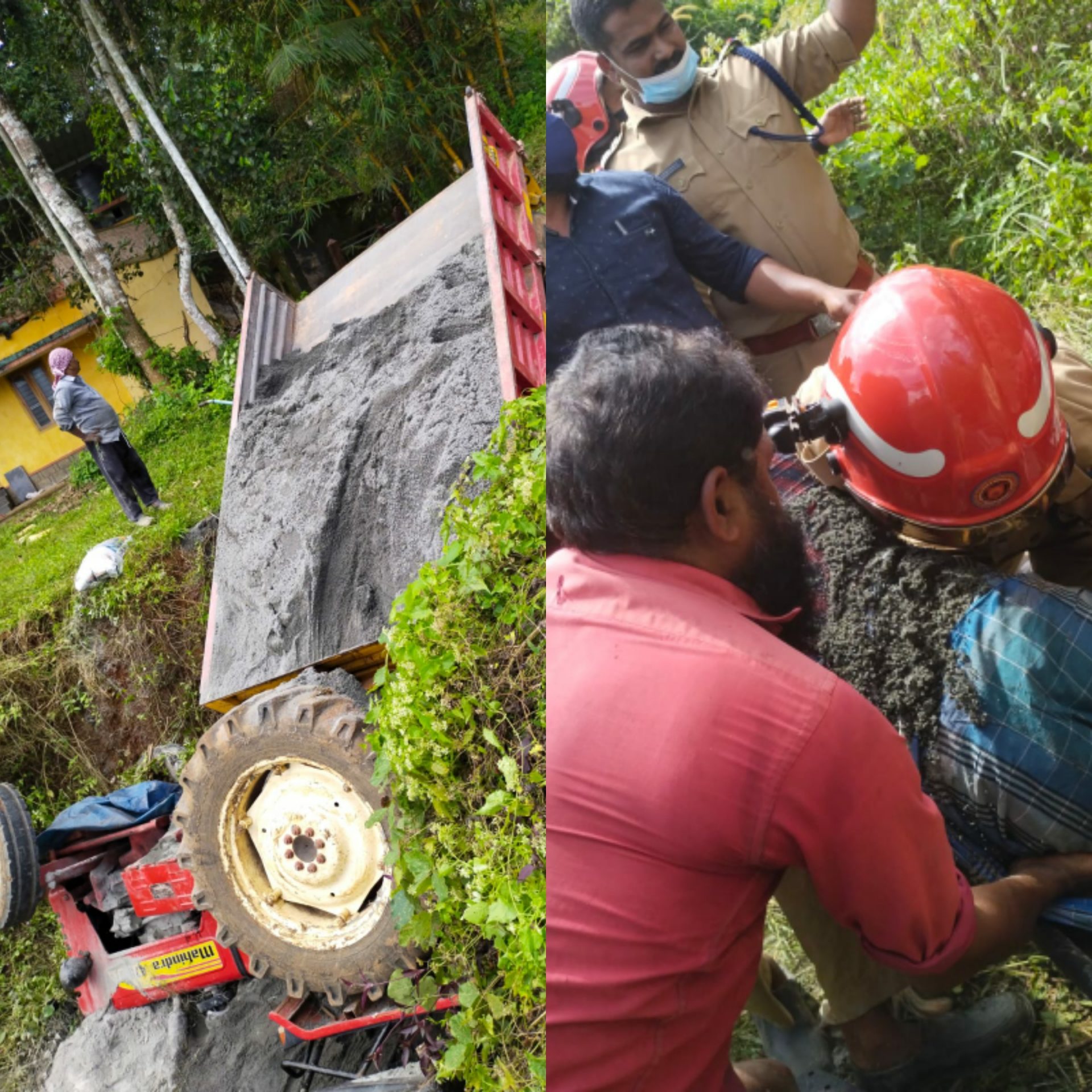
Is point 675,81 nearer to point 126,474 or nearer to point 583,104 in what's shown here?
point 583,104

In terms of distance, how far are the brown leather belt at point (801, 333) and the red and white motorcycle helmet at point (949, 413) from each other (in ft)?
0.05

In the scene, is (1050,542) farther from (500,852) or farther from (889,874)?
(500,852)

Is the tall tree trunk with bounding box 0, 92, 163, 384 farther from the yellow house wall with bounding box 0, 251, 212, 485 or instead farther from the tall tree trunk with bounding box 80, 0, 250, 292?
the tall tree trunk with bounding box 80, 0, 250, 292

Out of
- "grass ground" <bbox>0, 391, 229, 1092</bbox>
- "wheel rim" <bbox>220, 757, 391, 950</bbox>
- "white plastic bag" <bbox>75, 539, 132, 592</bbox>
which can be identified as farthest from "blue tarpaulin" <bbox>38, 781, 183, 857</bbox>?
"white plastic bag" <bbox>75, 539, 132, 592</bbox>

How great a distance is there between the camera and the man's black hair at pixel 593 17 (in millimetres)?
357

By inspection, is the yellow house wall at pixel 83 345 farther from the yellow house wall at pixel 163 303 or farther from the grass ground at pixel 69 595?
the grass ground at pixel 69 595

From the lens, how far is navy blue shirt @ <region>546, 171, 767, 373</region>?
342mm

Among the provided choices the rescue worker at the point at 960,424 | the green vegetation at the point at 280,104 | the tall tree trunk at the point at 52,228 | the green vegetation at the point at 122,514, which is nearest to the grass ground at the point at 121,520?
the green vegetation at the point at 122,514

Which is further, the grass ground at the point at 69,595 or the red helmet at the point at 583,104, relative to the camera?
the grass ground at the point at 69,595

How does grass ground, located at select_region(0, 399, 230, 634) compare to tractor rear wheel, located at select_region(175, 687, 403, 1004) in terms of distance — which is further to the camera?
grass ground, located at select_region(0, 399, 230, 634)

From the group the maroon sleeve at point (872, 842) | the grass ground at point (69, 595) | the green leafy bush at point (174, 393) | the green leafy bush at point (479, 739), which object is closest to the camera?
the maroon sleeve at point (872, 842)

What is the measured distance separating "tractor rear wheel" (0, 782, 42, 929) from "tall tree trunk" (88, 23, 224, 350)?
128 cm

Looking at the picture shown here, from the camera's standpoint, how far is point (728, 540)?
0.32m

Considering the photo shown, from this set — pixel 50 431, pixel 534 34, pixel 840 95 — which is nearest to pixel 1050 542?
pixel 840 95
